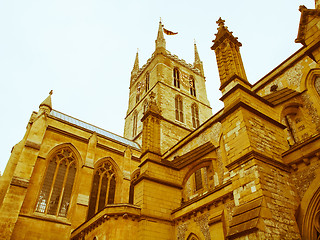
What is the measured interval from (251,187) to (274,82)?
27.4 ft

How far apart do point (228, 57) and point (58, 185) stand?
13768mm

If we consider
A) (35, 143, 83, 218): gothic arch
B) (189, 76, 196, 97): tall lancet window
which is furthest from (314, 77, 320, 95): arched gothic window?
(189, 76, 196, 97): tall lancet window

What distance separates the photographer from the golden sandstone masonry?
6.46 meters

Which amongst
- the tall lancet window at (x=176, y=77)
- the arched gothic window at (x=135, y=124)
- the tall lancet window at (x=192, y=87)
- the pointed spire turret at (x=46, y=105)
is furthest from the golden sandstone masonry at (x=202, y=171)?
the tall lancet window at (x=192, y=87)

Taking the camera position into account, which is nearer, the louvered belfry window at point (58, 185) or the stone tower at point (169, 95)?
the louvered belfry window at point (58, 185)

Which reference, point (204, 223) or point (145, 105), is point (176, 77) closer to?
point (145, 105)

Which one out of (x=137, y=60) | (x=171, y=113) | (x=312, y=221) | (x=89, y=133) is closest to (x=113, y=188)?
(x=89, y=133)

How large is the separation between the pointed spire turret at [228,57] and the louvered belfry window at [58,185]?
13.0m

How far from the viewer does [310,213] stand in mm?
6117

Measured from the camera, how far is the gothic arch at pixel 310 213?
19.3ft

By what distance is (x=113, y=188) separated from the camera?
62.2 ft

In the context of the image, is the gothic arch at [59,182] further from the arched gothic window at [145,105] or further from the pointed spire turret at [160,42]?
the pointed spire turret at [160,42]

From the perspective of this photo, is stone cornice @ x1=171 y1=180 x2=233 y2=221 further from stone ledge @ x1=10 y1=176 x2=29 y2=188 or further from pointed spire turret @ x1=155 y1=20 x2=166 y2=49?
pointed spire turret @ x1=155 y1=20 x2=166 y2=49

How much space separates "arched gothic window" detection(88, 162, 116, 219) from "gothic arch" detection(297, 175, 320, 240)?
14009 millimetres
